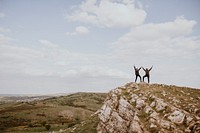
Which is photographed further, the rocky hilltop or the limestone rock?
the limestone rock

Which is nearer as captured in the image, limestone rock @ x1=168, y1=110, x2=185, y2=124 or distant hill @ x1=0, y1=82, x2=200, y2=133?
distant hill @ x1=0, y1=82, x2=200, y2=133

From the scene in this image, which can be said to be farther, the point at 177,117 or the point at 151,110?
the point at 151,110

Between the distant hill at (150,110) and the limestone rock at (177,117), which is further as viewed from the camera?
the limestone rock at (177,117)

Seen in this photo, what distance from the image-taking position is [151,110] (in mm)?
32844

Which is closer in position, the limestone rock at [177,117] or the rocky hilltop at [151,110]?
the rocky hilltop at [151,110]

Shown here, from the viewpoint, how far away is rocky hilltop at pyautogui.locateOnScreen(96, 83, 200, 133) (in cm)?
3003

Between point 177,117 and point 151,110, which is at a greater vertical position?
point 151,110

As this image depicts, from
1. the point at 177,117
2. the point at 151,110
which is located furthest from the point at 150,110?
the point at 177,117

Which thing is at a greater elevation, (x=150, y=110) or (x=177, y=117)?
(x=150, y=110)

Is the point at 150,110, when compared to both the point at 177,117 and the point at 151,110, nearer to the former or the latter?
the point at 151,110

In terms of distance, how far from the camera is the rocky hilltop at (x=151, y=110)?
98.5 ft

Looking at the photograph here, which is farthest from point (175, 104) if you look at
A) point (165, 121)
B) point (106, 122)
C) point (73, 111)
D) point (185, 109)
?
point (73, 111)

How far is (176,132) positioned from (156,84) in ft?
41.1

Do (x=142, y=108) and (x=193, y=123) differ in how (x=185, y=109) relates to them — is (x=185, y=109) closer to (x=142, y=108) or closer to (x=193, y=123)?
(x=193, y=123)
